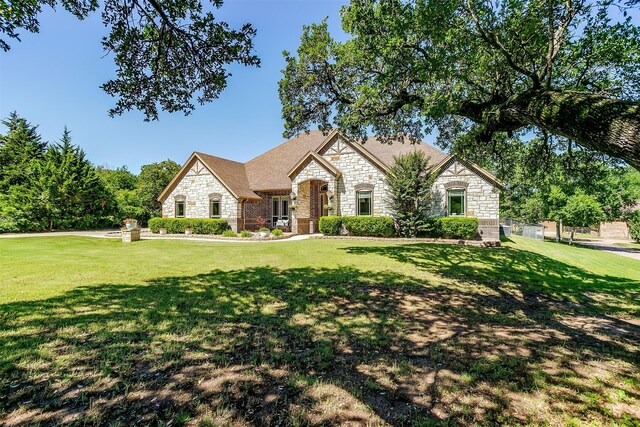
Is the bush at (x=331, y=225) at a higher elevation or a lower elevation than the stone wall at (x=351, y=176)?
lower

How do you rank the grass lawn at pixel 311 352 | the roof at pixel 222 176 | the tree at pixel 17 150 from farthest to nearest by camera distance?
the tree at pixel 17 150 → the roof at pixel 222 176 → the grass lawn at pixel 311 352

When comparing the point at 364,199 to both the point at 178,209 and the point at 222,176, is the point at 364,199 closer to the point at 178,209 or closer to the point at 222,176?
the point at 222,176

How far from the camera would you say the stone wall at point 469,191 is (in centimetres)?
1788

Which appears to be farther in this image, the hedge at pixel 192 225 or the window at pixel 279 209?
the window at pixel 279 209

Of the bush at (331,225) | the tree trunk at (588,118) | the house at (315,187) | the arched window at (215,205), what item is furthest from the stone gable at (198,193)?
the tree trunk at (588,118)

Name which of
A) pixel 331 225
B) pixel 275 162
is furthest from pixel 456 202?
pixel 275 162

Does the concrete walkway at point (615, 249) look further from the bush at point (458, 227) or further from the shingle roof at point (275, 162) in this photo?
the shingle roof at point (275, 162)

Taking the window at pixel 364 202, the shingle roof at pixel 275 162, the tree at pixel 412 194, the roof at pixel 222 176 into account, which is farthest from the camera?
the roof at pixel 222 176

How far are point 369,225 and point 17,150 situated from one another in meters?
37.4

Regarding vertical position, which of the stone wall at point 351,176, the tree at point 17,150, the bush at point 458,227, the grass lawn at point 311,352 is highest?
the tree at point 17,150

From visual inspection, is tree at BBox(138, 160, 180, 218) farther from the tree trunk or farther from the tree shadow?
the tree trunk

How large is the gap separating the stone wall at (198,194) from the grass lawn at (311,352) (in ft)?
48.0

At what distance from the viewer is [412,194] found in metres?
17.5

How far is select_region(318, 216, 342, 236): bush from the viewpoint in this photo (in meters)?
18.9
